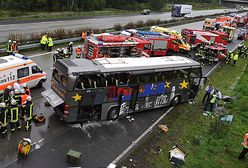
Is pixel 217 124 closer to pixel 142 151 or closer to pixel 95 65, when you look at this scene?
pixel 142 151

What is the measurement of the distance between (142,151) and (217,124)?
565cm

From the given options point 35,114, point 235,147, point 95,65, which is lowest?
point 235,147

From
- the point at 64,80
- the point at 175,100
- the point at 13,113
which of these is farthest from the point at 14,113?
the point at 175,100

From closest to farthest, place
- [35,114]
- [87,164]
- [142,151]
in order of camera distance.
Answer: [87,164], [142,151], [35,114]

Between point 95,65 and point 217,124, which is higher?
point 95,65

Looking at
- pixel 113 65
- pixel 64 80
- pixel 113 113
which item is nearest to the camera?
pixel 64 80

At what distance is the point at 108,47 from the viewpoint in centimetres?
2250

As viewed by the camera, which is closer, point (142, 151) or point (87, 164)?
point (87, 164)

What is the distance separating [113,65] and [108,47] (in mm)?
7684

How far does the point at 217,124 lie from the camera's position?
55.0 ft

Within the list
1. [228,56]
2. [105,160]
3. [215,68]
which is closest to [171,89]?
[105,160]

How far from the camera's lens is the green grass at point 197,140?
42.5ft

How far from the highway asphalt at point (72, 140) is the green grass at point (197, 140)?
878 millimetres

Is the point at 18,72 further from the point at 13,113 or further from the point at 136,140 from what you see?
the point at 136,140
